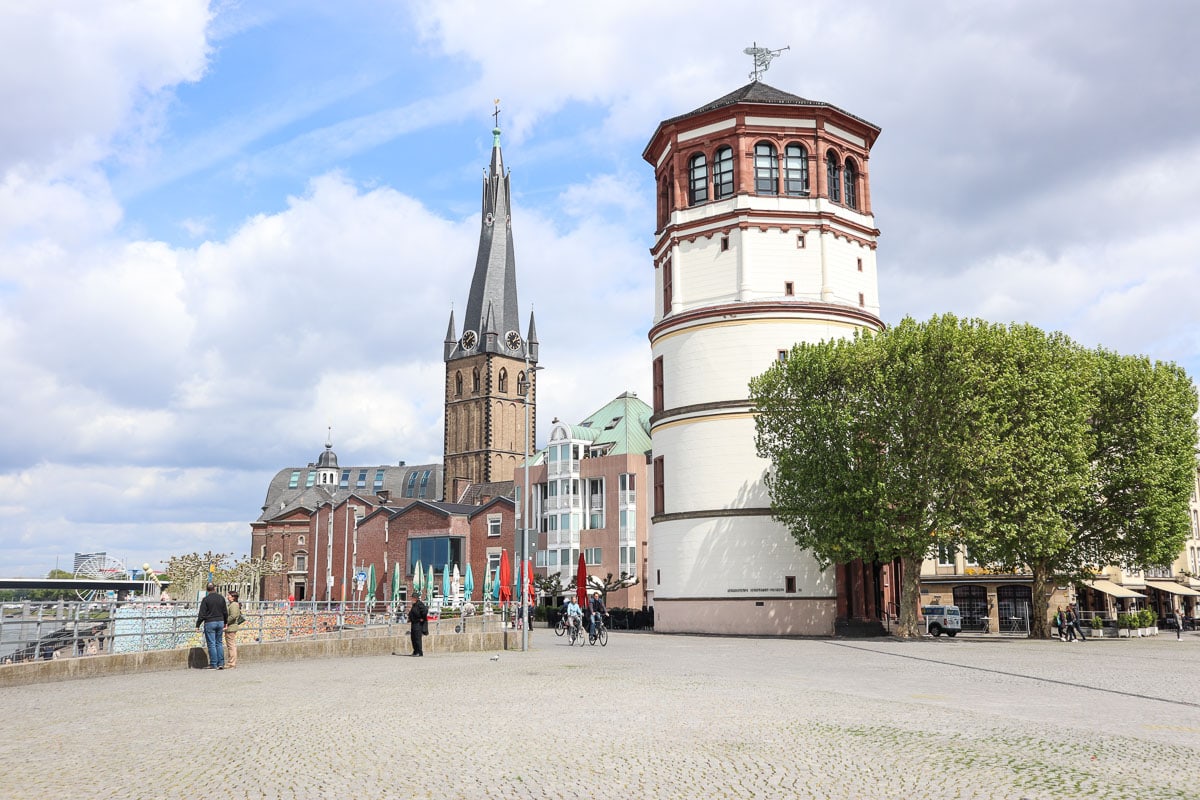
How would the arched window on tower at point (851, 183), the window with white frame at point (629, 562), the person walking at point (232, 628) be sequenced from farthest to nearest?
the window with white frame at point (629, 562), the arched window on tower at point (851, 183), the person walking at point (232, 628)

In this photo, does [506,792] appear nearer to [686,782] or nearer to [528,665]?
[686,782]

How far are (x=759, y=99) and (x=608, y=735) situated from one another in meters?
40.0

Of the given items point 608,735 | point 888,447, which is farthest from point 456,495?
point 608,735

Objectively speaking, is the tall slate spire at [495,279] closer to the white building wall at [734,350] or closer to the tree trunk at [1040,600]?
the white building wall at [734,350]

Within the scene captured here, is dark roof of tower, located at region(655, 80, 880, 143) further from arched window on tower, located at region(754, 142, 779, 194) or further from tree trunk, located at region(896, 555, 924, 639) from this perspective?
tree trunk, located at region(896, 555, 924, 639)

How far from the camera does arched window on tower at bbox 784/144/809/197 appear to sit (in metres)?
46.6

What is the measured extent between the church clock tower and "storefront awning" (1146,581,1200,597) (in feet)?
302

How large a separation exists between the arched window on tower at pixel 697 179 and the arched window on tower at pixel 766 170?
2.36m

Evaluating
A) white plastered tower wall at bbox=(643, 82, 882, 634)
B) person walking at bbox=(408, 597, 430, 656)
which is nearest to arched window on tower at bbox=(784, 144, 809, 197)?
white plastered tower wall at bbox=(643, 82, 882, 634)

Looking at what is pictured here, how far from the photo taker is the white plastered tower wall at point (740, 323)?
43.8 metres

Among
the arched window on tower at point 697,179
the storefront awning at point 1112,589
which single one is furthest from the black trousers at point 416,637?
the storefront awning at point 1112,589

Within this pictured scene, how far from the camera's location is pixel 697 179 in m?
48.0

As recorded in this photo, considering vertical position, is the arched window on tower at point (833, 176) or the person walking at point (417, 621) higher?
the arched window on tower at point (833, 176)

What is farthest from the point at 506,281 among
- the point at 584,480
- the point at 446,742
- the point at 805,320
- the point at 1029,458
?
the point at 446,742
